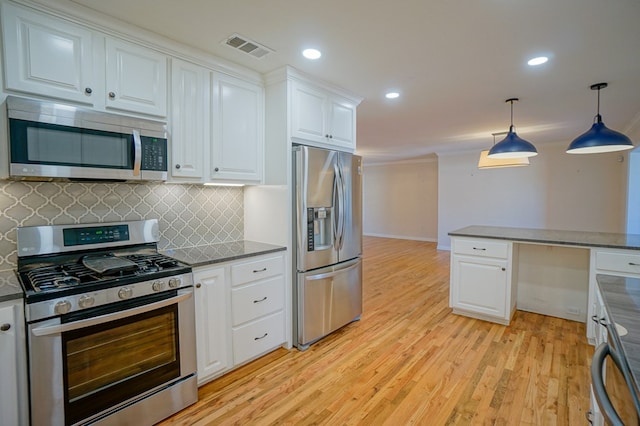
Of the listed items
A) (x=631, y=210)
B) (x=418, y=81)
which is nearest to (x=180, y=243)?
(x=418, y=81)

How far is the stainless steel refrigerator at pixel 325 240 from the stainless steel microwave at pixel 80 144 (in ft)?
3.67

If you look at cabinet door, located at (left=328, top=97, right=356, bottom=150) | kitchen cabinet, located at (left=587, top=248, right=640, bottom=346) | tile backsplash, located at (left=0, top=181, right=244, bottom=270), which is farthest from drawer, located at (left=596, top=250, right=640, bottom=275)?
tile backsplash, located at (left=0, top=181, right=244, bottom=270)

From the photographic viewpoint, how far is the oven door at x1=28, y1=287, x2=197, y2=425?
146cm

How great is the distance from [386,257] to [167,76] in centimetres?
558

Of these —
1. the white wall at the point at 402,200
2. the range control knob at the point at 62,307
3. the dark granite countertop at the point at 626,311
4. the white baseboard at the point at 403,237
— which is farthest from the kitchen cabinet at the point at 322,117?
the white baseboard at the point at 403,237

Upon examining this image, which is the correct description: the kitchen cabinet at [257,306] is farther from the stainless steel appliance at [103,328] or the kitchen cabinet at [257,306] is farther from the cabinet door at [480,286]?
the cabinet door at [480,286]

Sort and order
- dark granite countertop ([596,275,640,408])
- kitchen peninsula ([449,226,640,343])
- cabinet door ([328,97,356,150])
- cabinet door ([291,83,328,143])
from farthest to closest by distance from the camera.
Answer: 1. kitchen peninsula ([449,226,640,343])
2. cabinet door ([328,97,356,150])
3. cabinet door ([291,83,328,143])
4. dark granite countertop ([596,275,640,408])

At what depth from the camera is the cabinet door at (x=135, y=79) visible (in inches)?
75.9

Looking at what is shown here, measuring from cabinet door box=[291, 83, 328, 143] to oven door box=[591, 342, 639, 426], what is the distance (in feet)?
7.62

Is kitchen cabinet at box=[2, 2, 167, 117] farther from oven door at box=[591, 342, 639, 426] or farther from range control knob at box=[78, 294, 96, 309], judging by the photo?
oven door at box=[591, 342, 639, 426]

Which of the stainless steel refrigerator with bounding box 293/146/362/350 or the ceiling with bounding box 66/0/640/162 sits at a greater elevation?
the ceiling with bounding box 66/0/640/162

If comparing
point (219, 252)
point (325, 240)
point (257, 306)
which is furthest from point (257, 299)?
point (325, 240)

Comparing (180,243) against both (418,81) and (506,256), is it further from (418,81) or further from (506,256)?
(506,256)

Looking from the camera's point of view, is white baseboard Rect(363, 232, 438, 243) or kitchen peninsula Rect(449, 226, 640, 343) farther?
white baseboard Rect(363, 232, 438, 243)
